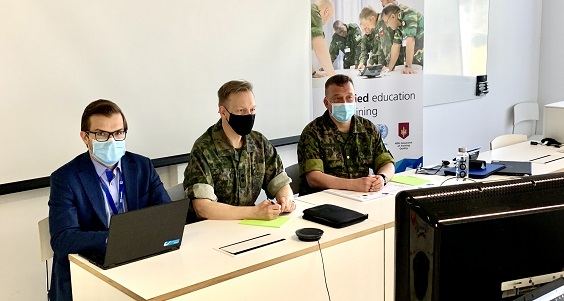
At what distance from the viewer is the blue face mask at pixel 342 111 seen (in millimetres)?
3283

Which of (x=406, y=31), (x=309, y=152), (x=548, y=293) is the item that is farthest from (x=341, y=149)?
(x=548, y=293)

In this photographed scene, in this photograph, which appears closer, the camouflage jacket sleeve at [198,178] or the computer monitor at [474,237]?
the computer monitor at [474,237]

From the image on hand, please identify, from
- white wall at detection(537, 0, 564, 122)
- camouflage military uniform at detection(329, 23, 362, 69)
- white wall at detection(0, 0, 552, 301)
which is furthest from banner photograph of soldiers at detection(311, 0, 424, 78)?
white wall at detection(537, 0, 564, 122)

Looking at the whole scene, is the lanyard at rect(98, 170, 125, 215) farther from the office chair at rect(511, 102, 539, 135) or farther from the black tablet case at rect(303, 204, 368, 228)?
the office chair at rect(511, 102, 539, 135)

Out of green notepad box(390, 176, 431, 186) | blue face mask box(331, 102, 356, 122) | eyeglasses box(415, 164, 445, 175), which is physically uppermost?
blue face mask box(331, 102, 356, 122)

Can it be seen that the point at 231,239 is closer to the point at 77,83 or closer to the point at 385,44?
the point at 77,83

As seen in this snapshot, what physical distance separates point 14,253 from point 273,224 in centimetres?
154

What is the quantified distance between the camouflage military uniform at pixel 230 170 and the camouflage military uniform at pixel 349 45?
1.64 metres

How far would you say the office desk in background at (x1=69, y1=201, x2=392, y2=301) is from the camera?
6.38ft

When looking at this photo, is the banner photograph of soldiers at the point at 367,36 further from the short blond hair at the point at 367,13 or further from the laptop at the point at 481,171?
the laptop at the point at 481,171

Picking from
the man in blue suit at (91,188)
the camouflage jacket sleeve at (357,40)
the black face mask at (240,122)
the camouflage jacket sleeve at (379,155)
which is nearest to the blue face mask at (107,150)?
the man in blue suit at (91,188)

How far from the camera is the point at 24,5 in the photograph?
296 cm

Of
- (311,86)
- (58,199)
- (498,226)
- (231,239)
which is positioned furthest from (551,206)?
(311,86)

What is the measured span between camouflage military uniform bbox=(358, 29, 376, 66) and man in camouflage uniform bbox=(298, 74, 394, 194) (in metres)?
1.15
